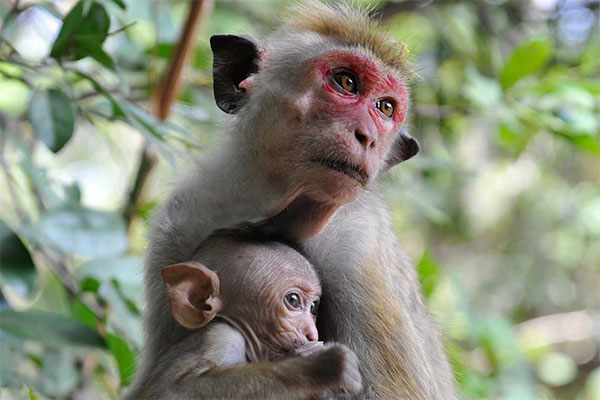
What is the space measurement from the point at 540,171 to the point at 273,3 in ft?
14.2

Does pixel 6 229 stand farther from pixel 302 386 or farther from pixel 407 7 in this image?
pixel 407 7

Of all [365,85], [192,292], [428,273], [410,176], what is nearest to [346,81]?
[365,85]

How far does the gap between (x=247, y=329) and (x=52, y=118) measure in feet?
4.65

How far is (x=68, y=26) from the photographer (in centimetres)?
320

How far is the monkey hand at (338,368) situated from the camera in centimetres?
228

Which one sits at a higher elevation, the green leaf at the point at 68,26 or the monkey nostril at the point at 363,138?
A: the monkey nostril at the point at 363,138

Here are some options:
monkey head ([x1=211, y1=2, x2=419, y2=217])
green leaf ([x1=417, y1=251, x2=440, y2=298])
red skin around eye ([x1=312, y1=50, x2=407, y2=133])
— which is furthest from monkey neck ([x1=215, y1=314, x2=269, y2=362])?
green leaf ([x1=417, y1=251, x2=440, y2=298])

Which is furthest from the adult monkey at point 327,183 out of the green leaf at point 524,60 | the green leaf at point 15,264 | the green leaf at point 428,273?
the green leaf at point 524,60

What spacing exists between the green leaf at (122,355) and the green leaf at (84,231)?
38 centimetres

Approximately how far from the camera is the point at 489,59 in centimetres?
748

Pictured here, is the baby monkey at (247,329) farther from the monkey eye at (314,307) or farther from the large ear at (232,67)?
the large ear at (232,67)

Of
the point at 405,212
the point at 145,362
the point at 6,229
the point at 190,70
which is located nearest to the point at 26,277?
the point at 6,229

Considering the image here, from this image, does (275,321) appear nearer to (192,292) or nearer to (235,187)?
(192,292)

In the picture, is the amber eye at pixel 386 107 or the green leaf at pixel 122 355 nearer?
the amber eye at pixel 386 107
